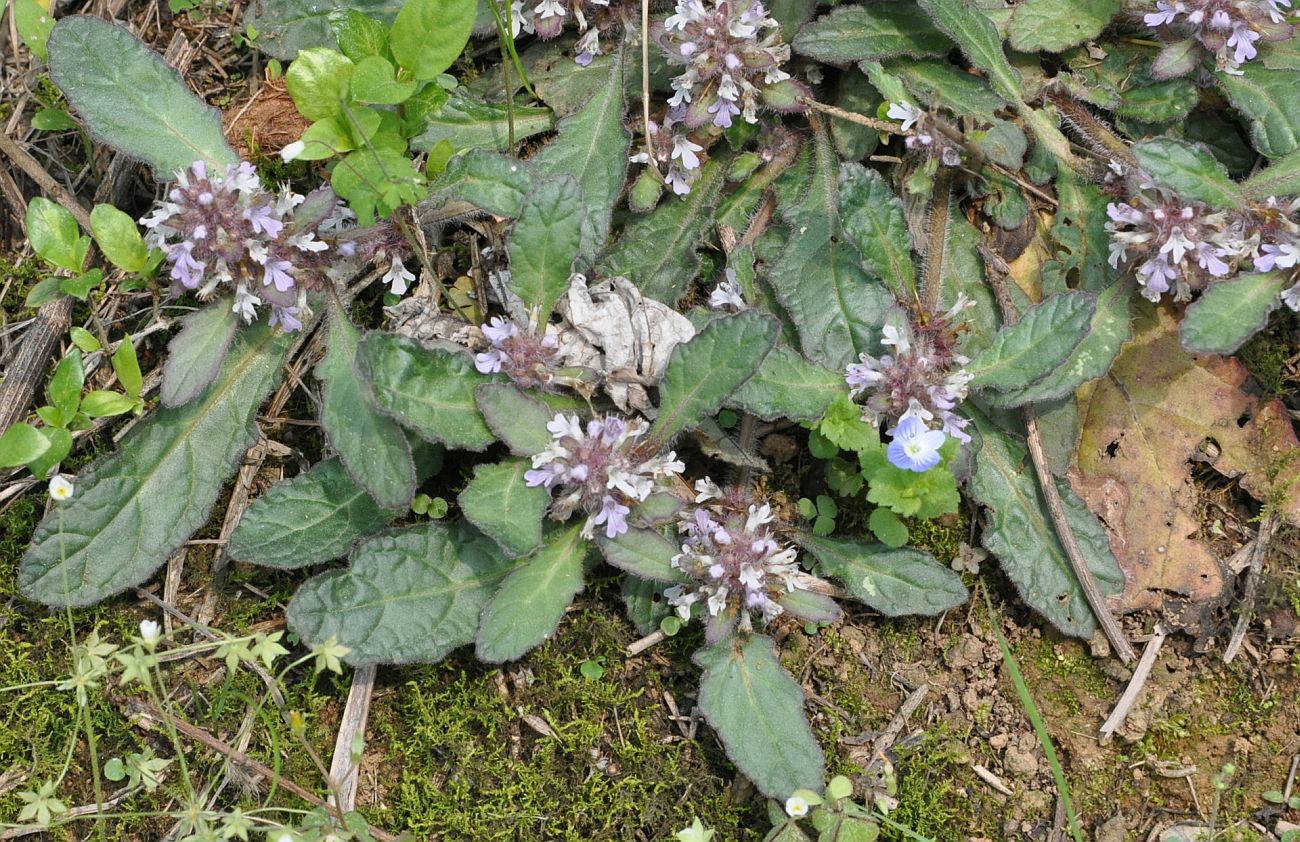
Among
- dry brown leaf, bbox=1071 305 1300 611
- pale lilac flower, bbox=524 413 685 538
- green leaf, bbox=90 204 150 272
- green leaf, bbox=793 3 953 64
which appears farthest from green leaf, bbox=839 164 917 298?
green leaf, bbox=90 204 150 272

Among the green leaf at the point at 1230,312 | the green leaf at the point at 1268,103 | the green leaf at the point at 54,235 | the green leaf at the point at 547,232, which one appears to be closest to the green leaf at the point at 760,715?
the green leaf at the point at 547,232

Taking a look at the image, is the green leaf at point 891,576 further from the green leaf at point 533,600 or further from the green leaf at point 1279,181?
the green leaf at point 1279,181

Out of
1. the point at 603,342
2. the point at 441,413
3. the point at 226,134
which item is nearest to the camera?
the point at 441,413

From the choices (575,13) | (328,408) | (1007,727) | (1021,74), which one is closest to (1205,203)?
(1021,74)

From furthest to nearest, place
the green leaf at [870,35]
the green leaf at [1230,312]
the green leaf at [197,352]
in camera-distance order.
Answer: the green leaf at [870,35], the green leaf at [197,352], the green leaf at [1230,312]

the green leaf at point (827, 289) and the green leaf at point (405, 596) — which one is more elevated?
the green leaf at point (827, 289)

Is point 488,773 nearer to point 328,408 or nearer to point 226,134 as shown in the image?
point 328,408

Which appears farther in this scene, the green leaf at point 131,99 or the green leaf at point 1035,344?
the green leaf at point 131,99
